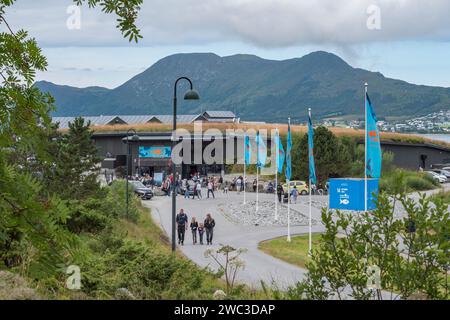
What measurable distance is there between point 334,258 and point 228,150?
6939cm

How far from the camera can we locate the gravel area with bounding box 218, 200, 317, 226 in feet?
148

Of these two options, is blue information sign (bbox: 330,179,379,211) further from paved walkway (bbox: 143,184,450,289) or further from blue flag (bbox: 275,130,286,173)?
blue flag (bbox: 275,130,286,173)

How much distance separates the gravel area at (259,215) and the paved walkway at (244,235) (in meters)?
0.59

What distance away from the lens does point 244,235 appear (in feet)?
127

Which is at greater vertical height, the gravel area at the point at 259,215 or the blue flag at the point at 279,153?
the blue flag at the point at 279,153

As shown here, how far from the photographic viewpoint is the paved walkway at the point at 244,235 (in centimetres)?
2366

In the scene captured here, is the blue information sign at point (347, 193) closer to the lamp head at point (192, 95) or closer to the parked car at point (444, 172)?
the lamp head at point (192, 95)

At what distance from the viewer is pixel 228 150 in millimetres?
75875

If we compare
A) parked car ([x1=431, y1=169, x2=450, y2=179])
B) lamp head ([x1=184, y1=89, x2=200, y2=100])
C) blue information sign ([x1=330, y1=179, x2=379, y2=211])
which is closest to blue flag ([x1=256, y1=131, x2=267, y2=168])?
blue information sign ([x1=330, y1=179, x2=379, y2=211])

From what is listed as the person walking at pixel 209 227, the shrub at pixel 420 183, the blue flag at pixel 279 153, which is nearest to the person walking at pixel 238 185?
the shrub at pixel 420 183

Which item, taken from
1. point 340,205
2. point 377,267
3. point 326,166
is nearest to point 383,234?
point 377,267

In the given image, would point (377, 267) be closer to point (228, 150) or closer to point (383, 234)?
point (383, 234)

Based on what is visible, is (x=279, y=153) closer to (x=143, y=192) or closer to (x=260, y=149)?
(x=260, y=149)
